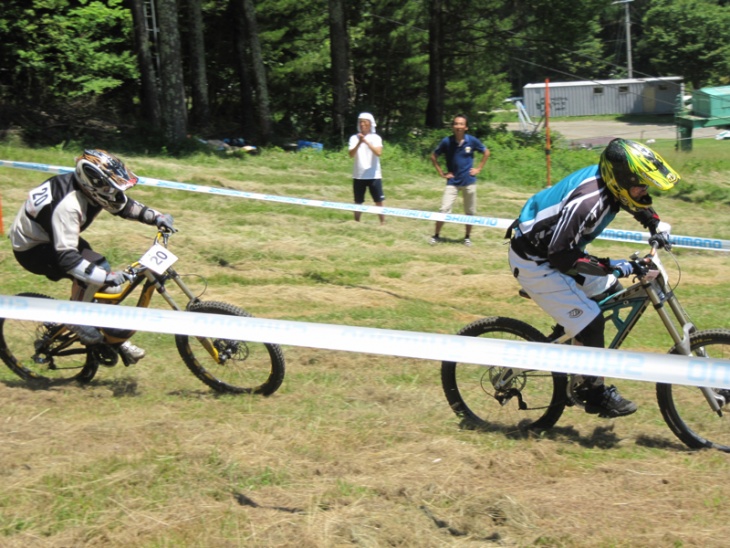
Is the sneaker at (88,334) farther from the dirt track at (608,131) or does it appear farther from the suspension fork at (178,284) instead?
the dirt track at (608,131)

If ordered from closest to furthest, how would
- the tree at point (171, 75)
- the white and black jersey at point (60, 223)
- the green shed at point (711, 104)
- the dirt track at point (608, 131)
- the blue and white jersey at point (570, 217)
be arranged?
the blue and white jersey at point (570, 217) → the white and black jersey at point (60, 223) → the tree at point (171, 75) → the green shed at point (711, 104) → the dirt track at point (608, 131)

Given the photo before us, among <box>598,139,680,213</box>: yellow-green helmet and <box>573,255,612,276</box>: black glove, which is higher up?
<box>598,139,680,213</box>: yellow-green helmet

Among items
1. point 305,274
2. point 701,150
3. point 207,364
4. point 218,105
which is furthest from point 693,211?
point 218,105

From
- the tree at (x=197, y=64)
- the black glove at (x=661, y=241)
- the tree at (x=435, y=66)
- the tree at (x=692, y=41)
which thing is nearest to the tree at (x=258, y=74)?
the tree at (x=197, y=64)

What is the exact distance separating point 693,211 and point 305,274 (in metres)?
9.68

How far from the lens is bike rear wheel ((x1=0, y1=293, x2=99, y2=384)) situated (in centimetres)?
682

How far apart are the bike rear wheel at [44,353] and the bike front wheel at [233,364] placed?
89 cm

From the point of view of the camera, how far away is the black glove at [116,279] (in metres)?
6.21

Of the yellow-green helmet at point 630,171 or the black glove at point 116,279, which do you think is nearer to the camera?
the yellow-green helmet at point 630,171

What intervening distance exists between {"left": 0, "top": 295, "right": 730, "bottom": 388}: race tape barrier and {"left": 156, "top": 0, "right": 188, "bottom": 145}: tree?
A: 15.5 metres

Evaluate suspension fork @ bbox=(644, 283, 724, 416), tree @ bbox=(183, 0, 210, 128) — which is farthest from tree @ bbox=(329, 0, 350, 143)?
suspension fork @ bbox=(644, 283, 724, 416)

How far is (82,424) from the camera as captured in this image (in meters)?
5.95

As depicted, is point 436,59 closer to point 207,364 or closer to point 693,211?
point 693,211

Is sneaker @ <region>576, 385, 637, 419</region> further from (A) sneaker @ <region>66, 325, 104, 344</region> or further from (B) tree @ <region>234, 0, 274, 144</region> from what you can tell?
(B) tree @ <region>234, 0, 274, 144</region>
